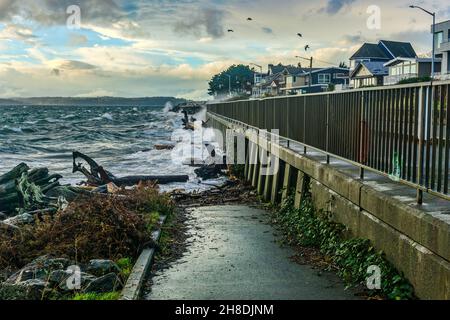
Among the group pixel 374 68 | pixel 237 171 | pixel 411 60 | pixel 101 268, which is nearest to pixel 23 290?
pixel 101 268

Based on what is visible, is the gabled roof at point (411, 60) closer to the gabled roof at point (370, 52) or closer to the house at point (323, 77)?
the gabled roof at point (370, 52)

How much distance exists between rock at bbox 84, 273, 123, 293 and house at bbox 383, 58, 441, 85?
6297 cm

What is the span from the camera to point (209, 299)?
5.88m

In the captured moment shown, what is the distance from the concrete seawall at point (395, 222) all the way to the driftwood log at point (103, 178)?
30.7ft

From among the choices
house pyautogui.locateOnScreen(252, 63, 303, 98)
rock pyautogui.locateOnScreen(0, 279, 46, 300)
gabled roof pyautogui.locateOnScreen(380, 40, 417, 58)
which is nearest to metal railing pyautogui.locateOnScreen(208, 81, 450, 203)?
rock pyautogui.locateOnScreen(0, 279, 46, 300)

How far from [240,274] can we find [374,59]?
85.9 meters

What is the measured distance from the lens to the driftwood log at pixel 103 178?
1745 centimetres

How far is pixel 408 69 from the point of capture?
224 feet

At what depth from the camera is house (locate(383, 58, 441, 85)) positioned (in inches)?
2621

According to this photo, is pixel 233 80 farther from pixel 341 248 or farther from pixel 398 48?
pixel 341 248

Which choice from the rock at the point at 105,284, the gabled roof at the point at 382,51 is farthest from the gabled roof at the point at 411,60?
the rock at the point at 105,284

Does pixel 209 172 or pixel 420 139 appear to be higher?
pixel 420 139

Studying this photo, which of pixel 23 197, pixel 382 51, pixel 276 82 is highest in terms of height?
pixel 382 51
